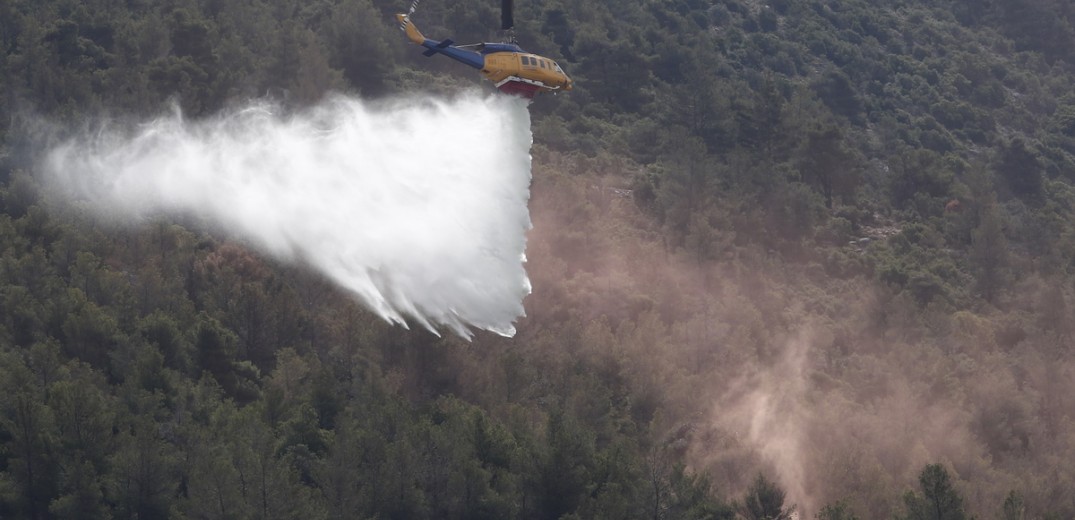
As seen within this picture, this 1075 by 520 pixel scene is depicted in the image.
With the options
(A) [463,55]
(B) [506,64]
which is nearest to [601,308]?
(B) [506,64]

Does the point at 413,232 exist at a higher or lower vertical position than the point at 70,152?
higher

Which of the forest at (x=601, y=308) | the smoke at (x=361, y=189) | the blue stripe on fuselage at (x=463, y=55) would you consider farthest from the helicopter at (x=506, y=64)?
the forest at (x=601, y=308)

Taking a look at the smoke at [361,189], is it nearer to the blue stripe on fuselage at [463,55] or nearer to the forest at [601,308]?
the forest at [601,308]

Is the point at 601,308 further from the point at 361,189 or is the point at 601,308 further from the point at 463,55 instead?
the point at 463,55

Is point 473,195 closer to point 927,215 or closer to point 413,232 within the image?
point 413,232

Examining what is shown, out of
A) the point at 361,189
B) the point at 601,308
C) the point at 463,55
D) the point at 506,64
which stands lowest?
the point at 601,308

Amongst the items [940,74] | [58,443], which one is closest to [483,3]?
[940,74]
